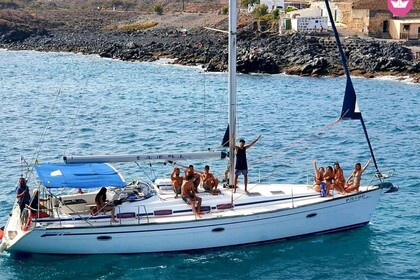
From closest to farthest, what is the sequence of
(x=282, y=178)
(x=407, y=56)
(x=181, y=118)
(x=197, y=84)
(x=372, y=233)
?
(x=372, y=233), (x=282, y=178), (x=181, y=118), (x=197, y=84), (x=407, y=56)

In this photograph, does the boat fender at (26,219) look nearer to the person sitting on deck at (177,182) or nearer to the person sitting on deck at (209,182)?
the person sitting on deck at (177,182)

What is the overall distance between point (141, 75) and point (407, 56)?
24947 millimetres

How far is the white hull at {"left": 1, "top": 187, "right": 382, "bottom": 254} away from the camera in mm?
20953

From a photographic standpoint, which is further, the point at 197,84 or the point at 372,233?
the point at 197,84

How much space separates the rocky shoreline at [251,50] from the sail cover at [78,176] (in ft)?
143

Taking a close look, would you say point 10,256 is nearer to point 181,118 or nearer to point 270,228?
point 270,228

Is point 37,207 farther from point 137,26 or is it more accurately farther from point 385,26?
point 137,26

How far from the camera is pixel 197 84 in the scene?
204 feet

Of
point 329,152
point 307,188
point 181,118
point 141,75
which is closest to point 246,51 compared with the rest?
point 141,75

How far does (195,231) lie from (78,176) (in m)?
3.90

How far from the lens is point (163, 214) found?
21750 millimetres

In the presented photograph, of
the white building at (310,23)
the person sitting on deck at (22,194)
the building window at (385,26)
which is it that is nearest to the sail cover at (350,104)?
the person sitting on deck at (22,194)

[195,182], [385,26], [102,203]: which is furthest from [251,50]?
[102,203]

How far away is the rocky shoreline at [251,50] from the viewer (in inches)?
2559
